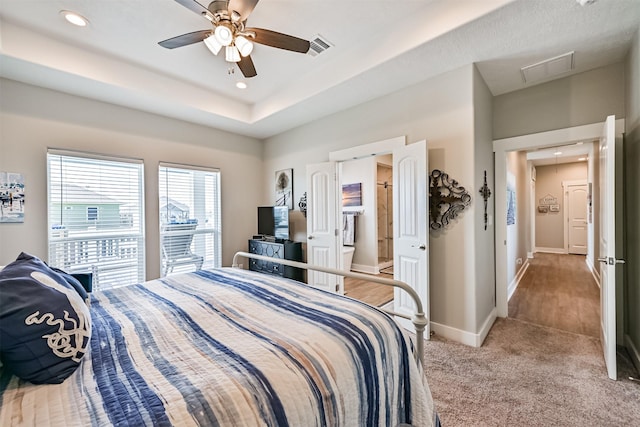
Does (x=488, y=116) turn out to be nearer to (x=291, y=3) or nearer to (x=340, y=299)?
(x=291, y=3)

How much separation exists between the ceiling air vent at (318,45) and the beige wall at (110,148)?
7.36 ft

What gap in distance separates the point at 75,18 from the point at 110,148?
56.8 inches

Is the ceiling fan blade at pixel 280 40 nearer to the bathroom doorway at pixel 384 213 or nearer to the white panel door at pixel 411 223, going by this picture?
the white panel door at pixel 411 223

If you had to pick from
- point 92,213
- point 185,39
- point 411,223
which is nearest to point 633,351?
point 411,223

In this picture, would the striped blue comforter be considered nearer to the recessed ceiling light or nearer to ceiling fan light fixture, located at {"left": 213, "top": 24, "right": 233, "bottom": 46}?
ceiling fan light fixture, located at {"left": 213, "top": 24, "right": 233, "bottom": 46}

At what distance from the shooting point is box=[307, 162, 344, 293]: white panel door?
371cm

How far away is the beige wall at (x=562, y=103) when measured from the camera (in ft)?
8.17

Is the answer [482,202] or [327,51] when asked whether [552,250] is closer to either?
[482,202]

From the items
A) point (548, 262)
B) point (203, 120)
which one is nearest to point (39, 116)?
point (203, 120)

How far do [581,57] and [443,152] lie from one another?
1.36 meters

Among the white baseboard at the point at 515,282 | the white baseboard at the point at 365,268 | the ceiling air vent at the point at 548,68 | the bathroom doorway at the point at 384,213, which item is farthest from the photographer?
the bathroom doorway at the point at 384,213

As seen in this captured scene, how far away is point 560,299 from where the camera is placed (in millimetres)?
3748

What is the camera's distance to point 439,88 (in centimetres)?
273

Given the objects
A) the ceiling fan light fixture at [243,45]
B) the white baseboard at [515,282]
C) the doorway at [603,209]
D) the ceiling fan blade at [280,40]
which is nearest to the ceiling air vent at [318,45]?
the ceiling fan blade at [280,40]
